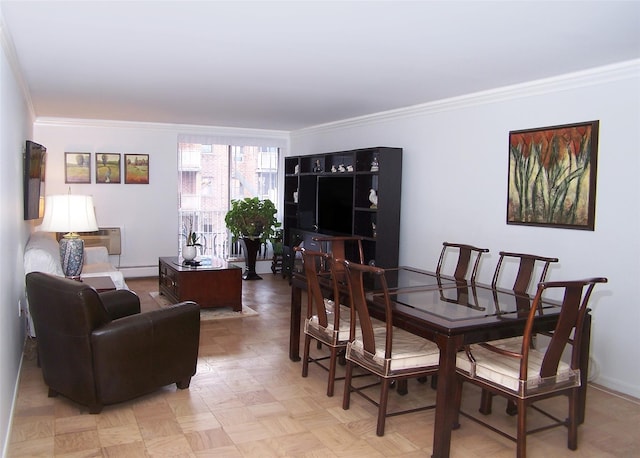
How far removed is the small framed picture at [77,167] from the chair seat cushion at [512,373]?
6.16 meters

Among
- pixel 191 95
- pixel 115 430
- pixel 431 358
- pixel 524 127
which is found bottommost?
pixel 115 430

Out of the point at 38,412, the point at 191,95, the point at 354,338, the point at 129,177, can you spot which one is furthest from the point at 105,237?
the point at 354,338

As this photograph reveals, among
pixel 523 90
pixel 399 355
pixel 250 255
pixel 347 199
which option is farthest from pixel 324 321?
pixel 250 255

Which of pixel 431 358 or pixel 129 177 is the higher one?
pixel 129 177

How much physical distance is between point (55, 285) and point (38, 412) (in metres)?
0.82

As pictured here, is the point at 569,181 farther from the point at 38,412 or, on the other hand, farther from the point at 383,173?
the point at 38,412

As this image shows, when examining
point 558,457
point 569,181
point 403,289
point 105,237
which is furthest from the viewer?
point 105,237

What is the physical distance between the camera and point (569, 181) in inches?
162

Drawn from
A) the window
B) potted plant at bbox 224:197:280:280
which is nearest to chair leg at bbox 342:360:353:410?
potted plant at bbox 224:197:280:280

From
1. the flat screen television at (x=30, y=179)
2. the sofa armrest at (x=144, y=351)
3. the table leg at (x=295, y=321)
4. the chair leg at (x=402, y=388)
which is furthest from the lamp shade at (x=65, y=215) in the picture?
the chair leg at (x=402, y=388)

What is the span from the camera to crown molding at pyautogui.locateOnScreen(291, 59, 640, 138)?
12.4 feet

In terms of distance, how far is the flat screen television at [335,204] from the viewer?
6574 mm

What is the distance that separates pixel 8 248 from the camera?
322 cm

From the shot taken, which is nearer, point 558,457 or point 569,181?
point 558,457
